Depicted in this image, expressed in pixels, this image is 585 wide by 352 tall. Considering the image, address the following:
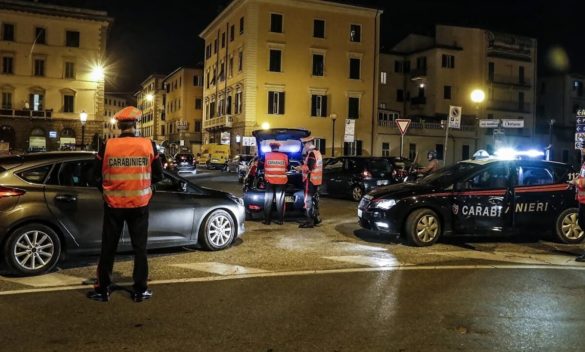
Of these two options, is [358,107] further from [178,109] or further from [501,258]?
[501,258]

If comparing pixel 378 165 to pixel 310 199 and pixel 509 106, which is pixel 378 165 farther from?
pixel 509 106

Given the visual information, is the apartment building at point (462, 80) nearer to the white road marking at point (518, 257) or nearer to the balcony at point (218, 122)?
the balcony at point (218, 122)

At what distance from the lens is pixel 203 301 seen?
242 inches

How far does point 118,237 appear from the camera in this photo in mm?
6066

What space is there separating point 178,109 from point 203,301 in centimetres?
7333

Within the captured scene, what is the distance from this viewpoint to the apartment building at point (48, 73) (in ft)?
185

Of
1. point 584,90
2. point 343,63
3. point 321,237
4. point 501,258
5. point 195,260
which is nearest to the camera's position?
point 195,260

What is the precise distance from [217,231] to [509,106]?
59661 mm

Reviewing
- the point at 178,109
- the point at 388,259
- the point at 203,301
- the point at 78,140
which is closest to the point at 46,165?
the point at 203,301

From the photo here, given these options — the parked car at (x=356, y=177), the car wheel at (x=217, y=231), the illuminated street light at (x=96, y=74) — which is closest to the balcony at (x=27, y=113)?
the illuminated street light at (x=96, y=74)

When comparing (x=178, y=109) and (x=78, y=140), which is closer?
(x=78, y=140)

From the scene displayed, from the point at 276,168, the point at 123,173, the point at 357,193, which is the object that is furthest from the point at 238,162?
the point at 123,173

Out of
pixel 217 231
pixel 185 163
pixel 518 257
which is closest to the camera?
pixel 217 231

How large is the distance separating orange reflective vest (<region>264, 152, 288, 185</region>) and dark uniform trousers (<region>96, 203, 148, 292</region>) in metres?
5.75
